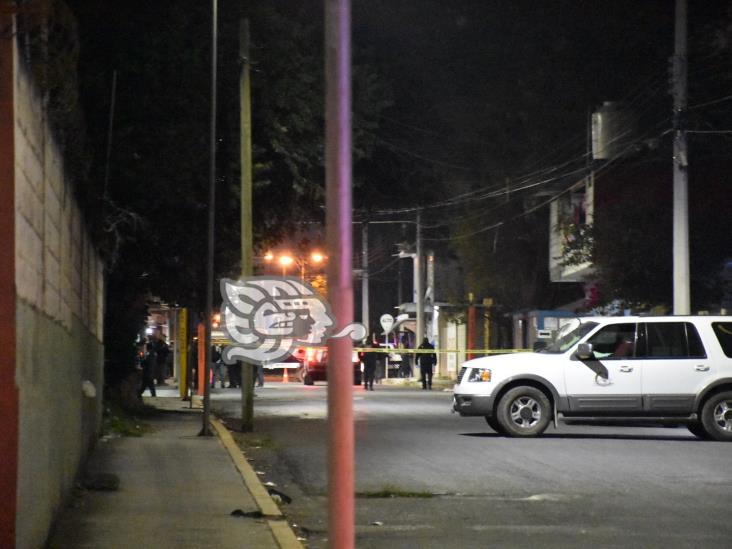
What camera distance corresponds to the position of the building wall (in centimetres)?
707

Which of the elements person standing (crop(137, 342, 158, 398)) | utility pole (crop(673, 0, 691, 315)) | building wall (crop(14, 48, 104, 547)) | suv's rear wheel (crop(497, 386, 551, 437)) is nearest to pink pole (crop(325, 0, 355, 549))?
building wall (crop(14, 48, 104, 547))

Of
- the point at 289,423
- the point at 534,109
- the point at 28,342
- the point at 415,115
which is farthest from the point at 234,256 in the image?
the point at 534,109

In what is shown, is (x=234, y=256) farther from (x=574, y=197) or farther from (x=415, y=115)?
(x=574, y=197)

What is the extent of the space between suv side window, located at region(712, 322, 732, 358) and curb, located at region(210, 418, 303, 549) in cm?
778

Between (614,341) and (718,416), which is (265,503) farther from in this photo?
(718,416)

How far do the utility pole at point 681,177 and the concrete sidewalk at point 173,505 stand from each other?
12.2m

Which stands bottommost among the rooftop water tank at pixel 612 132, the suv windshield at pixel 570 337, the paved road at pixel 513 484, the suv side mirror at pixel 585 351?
the paved road at pixel 513 484

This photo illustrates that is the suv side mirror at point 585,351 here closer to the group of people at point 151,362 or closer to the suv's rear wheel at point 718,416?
the suv's rear wheel at point 718,416

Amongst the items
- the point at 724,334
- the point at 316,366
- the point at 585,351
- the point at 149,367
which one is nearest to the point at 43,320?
the point at 585,351

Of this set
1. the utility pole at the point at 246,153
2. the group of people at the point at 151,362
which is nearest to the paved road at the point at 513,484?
the utility pole at the point at 246,153

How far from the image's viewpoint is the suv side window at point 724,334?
20.7 meters

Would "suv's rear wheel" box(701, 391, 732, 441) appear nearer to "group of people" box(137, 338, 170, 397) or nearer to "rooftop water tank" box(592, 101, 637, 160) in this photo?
"group of people" box(137, 338, 170, 397)

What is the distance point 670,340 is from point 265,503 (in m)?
10.8

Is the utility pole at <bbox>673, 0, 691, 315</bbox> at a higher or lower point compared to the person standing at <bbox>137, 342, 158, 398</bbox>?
higher
